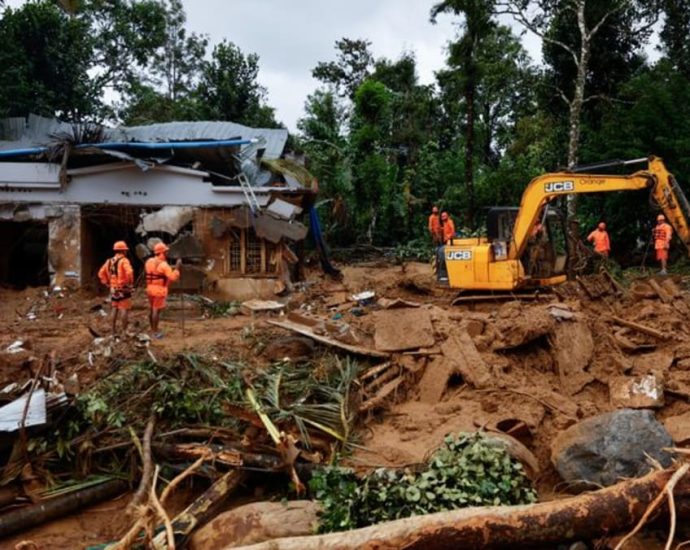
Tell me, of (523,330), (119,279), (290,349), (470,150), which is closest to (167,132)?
(470,150)

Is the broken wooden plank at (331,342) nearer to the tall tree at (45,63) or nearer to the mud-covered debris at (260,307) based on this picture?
the mud-covered debris at (260,307)

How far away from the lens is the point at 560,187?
1055 centimetres

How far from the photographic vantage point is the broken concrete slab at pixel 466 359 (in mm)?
7723

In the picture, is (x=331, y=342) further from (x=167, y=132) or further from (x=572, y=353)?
(x=167, y=132)

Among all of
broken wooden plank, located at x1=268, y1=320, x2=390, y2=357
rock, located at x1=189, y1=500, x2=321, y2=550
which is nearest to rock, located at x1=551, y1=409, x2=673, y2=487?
rock, located at x1=189, y1=500, x2=321, y2=550

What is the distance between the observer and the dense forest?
64.8 ft

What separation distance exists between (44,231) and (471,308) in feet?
43.6

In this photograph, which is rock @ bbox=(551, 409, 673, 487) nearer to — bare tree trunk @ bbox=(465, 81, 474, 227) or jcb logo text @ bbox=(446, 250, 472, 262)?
jcb logo text @ bbox=(446, 250, 472, 262)

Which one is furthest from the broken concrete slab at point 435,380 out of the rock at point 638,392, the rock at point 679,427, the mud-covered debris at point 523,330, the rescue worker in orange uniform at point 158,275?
the rescue worker in orange uniform at point 158,275

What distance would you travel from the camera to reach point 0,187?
49.5ft

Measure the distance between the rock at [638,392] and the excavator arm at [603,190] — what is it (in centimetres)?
391

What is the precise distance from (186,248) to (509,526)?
12.1 metres

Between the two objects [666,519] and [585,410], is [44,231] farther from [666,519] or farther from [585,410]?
[666,519]

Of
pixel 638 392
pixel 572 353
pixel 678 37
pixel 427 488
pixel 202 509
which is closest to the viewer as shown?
pixel 427 488
